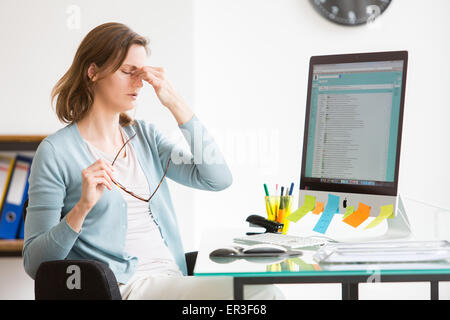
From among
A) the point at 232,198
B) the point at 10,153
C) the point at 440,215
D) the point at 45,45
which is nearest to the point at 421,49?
the point at 440,215

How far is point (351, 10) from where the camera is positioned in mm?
2184

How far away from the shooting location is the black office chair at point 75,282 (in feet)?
3.74

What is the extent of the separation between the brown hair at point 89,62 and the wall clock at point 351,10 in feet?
3.29

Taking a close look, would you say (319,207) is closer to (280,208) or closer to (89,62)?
(280,208)

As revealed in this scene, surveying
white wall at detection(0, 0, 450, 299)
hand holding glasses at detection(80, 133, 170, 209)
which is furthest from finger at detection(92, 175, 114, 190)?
white wall at detection(0, 0, 450, 299)

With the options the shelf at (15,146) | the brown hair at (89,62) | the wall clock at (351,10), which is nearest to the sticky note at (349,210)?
the brown hair at (89,62)

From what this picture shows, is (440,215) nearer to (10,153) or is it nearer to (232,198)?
(232,198)

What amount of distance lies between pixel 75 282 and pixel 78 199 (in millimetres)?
273

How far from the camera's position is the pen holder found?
1.44m

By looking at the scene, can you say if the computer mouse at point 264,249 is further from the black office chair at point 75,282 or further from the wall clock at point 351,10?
the wall clock at point 351,10

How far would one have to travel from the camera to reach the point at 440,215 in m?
2.18

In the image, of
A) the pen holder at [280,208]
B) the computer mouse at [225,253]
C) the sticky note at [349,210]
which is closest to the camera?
the computer mouse at [225,253]

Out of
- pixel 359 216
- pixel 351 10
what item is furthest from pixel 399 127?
pixel 351 10
